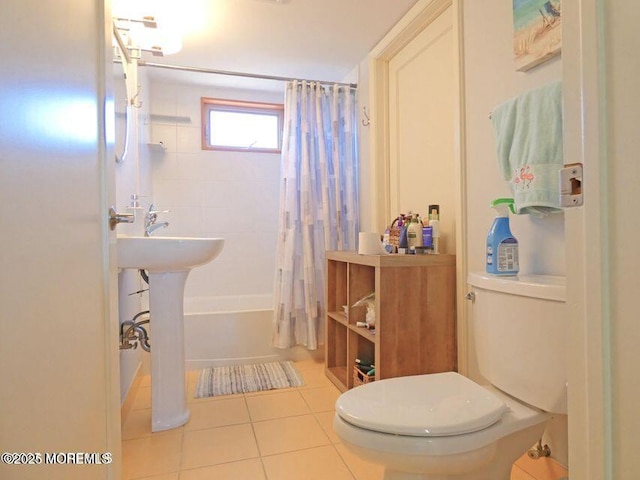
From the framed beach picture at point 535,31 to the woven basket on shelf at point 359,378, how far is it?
1471 mm

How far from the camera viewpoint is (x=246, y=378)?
227cm

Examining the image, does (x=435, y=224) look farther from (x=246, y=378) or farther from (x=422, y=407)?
(x=246, y=378)

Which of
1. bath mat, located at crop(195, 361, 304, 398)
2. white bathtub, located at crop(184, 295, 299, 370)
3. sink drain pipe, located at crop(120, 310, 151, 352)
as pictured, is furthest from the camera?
white bathtub, located at crop(184, 295, 299, 370)

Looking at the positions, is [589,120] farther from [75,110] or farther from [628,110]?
[75,110]

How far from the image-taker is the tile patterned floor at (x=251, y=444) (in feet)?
4.43

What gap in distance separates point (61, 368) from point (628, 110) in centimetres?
90

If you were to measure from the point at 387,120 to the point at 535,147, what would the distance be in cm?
136

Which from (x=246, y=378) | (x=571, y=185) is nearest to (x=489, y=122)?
(x=571, y=185)

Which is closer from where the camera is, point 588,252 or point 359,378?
point 588,252

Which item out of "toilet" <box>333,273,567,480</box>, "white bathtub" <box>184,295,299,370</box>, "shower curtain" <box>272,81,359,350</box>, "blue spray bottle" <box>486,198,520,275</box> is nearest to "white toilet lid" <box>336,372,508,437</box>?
"toilet" <box>333,273,567,480</box>

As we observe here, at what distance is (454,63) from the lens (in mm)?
1661

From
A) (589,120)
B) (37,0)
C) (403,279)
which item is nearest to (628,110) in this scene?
(589,120)

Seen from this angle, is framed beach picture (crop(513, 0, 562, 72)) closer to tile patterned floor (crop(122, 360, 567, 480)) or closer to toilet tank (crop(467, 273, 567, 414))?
toilet tank (crop(467, 273, 567, 414))

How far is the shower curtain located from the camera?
8.04ft
